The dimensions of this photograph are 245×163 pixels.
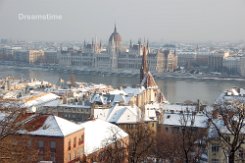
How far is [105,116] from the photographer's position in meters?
7.36

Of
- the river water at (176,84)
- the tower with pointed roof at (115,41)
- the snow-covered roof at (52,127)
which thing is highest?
the tower with pointed roof at (115,41)

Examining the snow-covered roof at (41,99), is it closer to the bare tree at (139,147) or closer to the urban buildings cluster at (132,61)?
the bare tree at (139,147)

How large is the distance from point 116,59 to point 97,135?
22.4 m

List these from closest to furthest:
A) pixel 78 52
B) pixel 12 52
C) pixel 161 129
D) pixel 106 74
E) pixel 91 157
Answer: pixel 91 157
pixel 161 129
pixel 106 74
pixel 78 52
pixel 12 52

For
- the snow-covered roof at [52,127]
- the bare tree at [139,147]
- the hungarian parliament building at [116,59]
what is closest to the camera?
the bare tree at [139,147]

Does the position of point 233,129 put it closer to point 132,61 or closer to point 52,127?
point 52,127

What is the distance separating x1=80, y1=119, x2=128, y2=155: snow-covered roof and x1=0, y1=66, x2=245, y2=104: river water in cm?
639

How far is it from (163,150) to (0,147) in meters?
3.01

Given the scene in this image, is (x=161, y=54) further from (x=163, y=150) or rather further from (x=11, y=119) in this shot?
(x=11, y=119)

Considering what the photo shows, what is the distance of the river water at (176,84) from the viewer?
14.1 m

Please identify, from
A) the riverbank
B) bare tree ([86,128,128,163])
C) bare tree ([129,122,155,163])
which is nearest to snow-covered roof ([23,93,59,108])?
bare tree ([86,128,128,163])

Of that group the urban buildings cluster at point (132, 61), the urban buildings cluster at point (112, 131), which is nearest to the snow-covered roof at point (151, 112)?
the urban buildings cluster at point (112, 131)

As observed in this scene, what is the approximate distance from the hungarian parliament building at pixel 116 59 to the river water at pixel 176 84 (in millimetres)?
2707

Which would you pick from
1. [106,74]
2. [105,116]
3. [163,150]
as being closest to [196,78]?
[106,74]
